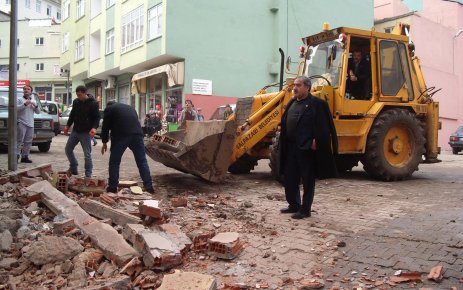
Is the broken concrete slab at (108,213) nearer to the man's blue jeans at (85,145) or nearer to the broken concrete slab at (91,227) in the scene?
the broken concrete slab at (91,227)

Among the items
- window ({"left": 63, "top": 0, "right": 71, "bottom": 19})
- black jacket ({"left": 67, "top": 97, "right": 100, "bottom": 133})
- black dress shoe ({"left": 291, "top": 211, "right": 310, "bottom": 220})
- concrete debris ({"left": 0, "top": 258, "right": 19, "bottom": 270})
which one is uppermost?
window ({"left": 63, "top": 0, "right": 71, "bottom": 19})

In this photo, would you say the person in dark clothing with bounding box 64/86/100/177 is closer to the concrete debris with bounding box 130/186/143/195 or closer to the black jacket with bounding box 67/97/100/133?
the black jacket with bounding box 67/97/100/133

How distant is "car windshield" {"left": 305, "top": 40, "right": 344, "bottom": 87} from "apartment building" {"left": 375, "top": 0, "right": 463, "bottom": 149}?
76.0 ft

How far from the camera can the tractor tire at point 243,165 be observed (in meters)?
9.91

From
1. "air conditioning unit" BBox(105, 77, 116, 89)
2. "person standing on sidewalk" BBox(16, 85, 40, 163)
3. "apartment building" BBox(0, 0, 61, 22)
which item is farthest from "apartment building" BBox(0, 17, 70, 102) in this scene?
"person standing on sidewalk" BBox(16, 85, 40, 163)

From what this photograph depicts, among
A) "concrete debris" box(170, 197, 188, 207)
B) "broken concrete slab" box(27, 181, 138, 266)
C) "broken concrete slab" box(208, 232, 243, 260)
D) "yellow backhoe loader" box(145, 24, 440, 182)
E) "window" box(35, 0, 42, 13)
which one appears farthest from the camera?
"window" box(35, 0, 42, 13)

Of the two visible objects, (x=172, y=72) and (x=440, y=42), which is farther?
(x=440, y=42)

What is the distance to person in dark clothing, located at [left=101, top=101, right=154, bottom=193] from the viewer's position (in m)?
7.23

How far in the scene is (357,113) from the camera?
29.1 feet

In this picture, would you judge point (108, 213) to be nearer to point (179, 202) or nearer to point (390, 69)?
point (179, 202)

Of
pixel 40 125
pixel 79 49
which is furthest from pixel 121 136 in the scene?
pixel 79 49

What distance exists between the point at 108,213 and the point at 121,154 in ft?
6.99

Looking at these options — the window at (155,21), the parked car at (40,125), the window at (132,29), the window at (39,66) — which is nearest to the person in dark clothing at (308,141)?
the parked car at (40,125)

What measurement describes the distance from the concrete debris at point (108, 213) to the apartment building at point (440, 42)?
28697mm
